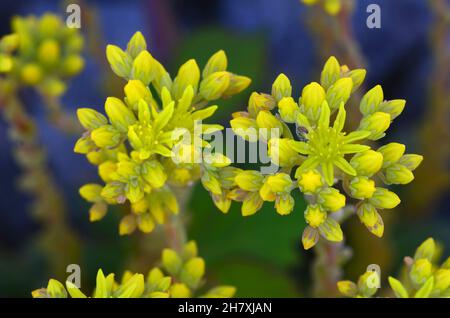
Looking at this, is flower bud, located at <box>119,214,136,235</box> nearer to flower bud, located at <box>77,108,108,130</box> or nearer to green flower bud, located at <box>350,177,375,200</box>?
flower bud, located at <box>77,108,108,130</box>

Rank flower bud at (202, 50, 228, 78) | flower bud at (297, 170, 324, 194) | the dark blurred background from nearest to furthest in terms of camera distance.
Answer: flower bud at (297, 170, 324, 194)
flower bud at (202, 50, 228, 78)
the dark blurred background

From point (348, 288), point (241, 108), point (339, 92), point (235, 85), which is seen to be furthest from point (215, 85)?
point (241, 108)

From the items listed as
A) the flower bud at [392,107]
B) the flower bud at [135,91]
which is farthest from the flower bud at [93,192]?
the flower bud at [392,107]

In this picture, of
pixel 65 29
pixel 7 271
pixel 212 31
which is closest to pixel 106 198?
pixel 65 29

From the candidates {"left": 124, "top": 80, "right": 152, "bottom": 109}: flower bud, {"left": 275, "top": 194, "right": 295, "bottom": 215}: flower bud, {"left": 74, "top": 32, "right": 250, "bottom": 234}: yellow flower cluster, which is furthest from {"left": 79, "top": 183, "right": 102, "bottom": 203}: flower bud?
{"left": 275, "top": 194, "right": 295, "bottom": 215}: flower bud
